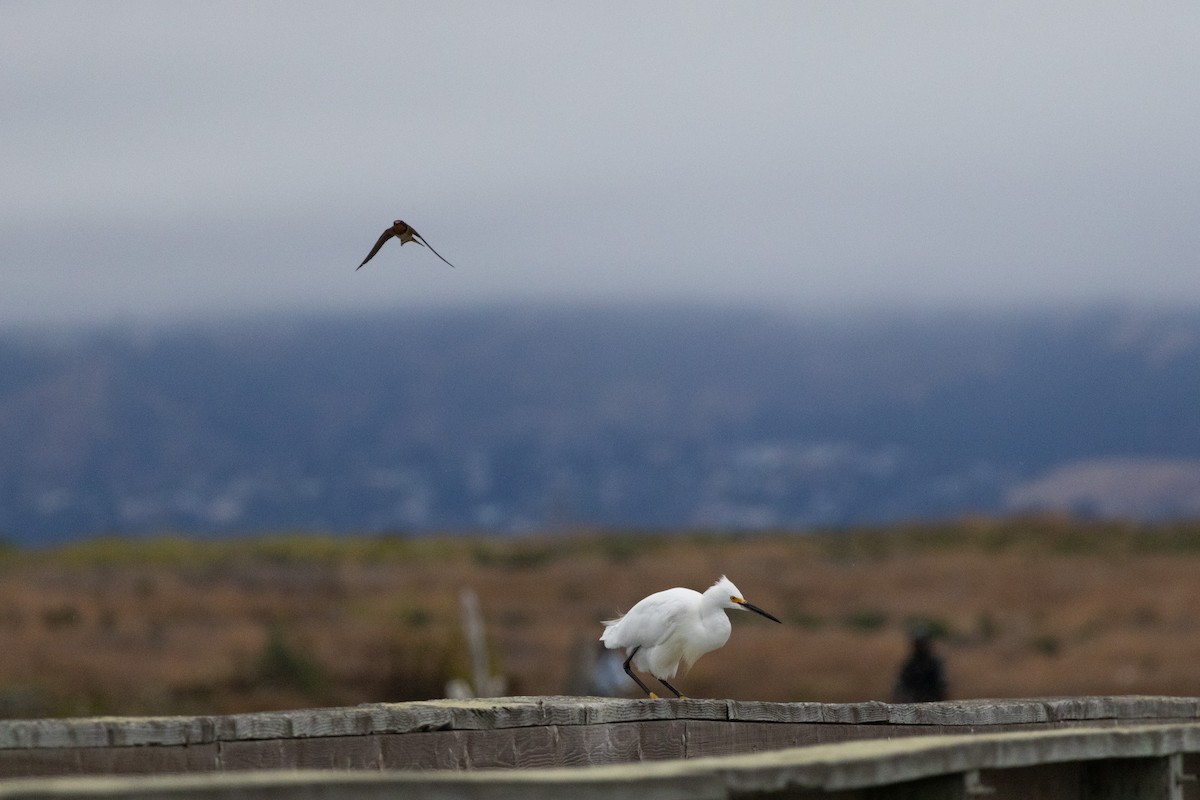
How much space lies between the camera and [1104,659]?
1438 inches

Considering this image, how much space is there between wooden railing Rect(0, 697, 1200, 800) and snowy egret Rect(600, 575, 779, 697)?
123 cm

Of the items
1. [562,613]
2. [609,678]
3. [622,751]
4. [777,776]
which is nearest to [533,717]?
[622,751]

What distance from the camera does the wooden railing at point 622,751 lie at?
572cm

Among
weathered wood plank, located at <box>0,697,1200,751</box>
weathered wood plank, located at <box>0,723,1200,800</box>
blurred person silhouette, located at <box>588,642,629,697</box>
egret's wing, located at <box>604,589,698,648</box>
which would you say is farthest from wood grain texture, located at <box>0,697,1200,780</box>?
blurred person silhouette, located at <box>588,642,629,697</box>

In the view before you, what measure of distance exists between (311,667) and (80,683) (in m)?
3.55

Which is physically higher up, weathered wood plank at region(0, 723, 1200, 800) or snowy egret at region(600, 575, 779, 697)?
snowy egret at region(600, 575, 779, 697)

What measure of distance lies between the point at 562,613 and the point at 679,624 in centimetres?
3397

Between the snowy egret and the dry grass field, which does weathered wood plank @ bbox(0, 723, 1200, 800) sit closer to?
the snowy egret

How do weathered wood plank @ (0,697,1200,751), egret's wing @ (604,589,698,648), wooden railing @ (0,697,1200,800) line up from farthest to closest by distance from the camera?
egret's wing @ (604,589,698,648)
weathered wood plank @ (0,697,1200,751)
wooden railing @ (0,697,1200,800)

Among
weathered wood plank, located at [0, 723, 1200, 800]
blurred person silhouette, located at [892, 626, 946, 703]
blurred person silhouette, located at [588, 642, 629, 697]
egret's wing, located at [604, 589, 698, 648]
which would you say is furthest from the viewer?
blurred person silhouette, located at [588, 642, 629, 697]

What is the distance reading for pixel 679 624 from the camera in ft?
36.0

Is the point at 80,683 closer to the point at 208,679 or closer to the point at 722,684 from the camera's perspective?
the point at 208,679

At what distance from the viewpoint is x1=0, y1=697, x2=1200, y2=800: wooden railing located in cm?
572

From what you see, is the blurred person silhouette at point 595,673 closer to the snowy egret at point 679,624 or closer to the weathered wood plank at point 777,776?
the snowy egret at point 679,624
